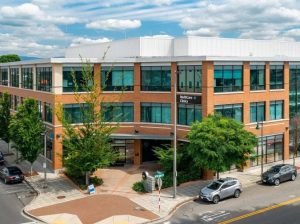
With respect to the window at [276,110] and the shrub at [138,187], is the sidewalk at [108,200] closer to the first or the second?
the shrub at [138,187]

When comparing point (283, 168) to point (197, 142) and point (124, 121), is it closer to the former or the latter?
point (197, 142)

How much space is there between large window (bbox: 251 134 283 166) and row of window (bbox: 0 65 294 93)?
5.95 meters

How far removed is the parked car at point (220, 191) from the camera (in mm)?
32781

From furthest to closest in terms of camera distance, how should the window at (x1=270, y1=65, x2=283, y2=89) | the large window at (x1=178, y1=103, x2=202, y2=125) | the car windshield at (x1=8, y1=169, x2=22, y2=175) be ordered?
the window at (x1=270, y1=65, x2=283, y2=89) → the large window at (x1=178, y1=103, x2=202, y2=125) → the car windshield at (x1=8, y1=169, x2=22, y2=175)

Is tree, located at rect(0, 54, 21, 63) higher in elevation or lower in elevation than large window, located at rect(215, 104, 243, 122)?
higher

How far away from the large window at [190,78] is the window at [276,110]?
10835mm

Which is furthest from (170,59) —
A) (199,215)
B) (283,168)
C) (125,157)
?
(199,215)

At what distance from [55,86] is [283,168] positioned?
25.1 m

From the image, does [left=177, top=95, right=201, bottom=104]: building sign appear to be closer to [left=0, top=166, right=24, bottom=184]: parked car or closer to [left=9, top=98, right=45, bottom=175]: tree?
[left=9, top=98, right=45, bottom=175]: tree

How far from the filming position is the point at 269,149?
4684cm

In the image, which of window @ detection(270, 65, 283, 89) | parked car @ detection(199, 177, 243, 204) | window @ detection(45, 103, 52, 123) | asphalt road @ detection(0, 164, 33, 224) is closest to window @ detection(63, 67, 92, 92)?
window @ detection(45, 103, 52, 123)

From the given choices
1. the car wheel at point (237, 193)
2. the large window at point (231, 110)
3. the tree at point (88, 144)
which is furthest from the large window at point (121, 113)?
the car wheel at point (237, 193)

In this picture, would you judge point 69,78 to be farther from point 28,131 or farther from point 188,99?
point 188,99

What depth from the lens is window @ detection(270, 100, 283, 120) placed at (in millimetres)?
47031
